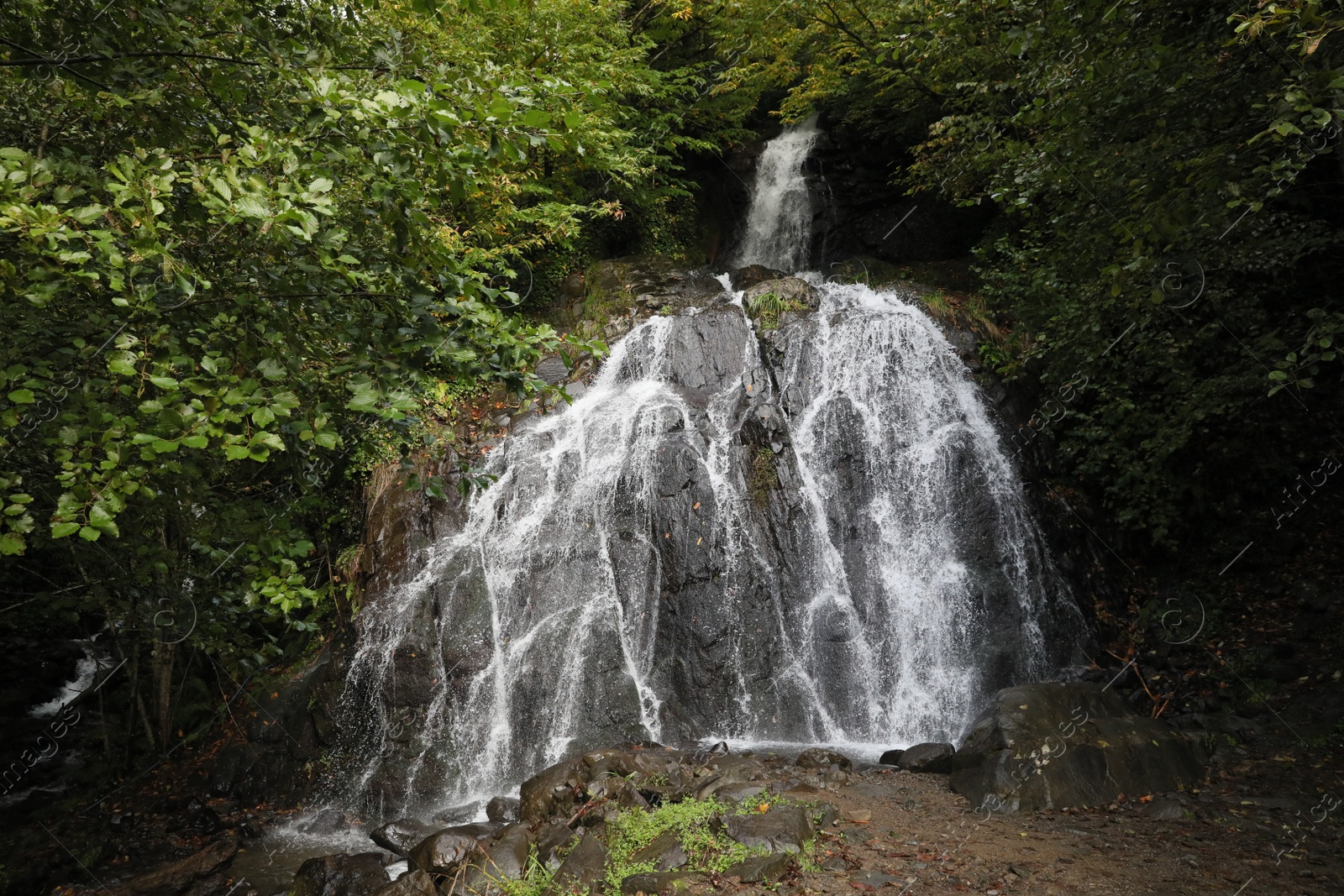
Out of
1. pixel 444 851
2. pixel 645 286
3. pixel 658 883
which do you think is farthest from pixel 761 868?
pixel 645 286

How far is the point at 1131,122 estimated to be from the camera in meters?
5.17

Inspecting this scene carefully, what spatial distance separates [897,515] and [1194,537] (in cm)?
349

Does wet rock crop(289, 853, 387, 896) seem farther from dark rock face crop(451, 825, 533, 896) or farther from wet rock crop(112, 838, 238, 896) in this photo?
wet rock crop(112, 838, 238, 896)

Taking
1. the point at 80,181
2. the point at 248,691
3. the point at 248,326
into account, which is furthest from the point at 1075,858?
the point at 248,691

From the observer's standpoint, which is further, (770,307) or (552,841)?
(770,307)

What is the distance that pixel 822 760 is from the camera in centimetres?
616

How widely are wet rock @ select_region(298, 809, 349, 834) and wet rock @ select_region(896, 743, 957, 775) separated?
537 cm

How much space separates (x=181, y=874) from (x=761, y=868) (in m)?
5.41

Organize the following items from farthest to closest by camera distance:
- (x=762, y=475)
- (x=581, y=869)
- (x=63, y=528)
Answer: (x=762, y=475), (x=581, y=869), (x=63, y=528)

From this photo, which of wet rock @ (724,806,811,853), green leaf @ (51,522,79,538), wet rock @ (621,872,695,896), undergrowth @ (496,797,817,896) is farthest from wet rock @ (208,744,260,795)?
green leaf @ (51,522,79,538)

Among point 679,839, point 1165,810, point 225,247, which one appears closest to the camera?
point 225,247

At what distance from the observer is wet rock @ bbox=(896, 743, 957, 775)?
6.09m

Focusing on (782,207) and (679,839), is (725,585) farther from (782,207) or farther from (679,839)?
(782,207)

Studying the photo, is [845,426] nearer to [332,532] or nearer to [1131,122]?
[1131,122]
